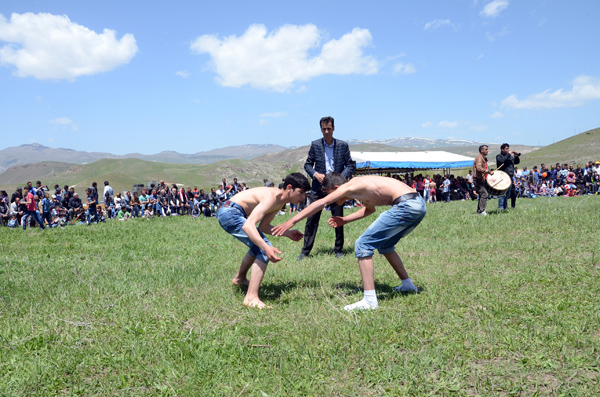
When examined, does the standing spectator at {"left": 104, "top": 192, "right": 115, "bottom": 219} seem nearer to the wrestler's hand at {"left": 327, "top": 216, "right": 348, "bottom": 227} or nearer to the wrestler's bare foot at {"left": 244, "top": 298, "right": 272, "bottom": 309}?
the wrestler's bare foot at {"left": 244, "top": 298, "right": 272, "bottom": 309}

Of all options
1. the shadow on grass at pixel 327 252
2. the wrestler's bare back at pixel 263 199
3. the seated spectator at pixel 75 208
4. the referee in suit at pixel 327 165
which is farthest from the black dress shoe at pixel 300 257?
the seated spectator at pixel 75 208

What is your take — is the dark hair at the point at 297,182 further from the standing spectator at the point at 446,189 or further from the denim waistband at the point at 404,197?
the standing spectator at the point at 446,189

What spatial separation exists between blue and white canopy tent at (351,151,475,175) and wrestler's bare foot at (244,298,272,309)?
859 inches

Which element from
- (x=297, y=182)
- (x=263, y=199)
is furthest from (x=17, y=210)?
(x=297, y=182)

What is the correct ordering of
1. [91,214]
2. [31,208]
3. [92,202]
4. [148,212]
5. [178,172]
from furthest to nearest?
[178,172], [148,212], [91,214], [92,202], [31,208]

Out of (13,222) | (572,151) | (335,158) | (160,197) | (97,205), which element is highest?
(572,151)

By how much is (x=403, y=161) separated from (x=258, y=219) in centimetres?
2511

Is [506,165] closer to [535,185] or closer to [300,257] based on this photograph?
[300,257]

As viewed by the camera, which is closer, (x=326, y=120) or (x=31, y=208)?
(x=326, y=120)

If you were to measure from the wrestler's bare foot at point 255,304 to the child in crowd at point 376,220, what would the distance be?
860 millimetres

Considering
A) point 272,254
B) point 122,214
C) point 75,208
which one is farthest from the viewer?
point 122,214

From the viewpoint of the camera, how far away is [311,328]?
13.2 ft

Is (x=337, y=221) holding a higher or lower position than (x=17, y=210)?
higher

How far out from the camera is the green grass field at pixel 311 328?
10.3 ft
